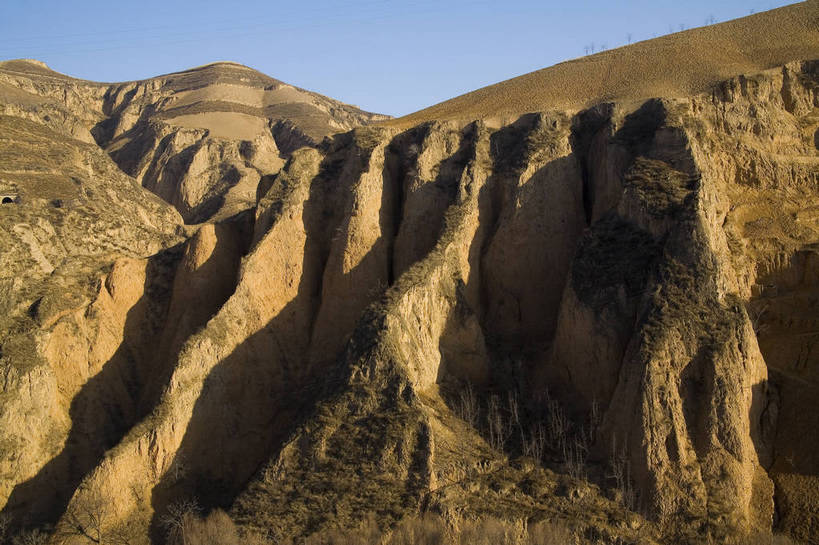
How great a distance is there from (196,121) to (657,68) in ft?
231

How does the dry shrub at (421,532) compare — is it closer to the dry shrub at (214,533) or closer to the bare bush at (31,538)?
the dry shrub at (214,533)

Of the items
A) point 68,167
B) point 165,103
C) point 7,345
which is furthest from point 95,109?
point 7,345

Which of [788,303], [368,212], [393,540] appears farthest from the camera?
[368,212]

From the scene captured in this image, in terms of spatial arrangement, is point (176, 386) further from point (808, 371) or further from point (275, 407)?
point (808, 371)

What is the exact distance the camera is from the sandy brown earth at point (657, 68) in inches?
1608

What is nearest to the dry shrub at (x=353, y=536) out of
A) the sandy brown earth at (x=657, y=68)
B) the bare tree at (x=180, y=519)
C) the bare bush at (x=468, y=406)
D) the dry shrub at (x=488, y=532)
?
the dry shrub at (x=488, y=532)

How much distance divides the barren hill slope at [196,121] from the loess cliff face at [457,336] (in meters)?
34.5

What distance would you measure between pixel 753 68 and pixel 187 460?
29458mm

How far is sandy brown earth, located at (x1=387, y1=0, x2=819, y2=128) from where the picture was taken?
40.8 m

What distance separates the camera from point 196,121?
103250mm

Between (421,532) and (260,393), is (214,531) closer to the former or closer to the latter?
(421,532)

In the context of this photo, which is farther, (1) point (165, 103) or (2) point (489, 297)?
(1) point (165, 103)

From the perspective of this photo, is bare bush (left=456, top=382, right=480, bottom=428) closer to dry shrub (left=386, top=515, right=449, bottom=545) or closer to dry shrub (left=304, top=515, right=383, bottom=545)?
dry shrub (left=386, top=515, right=449, bottom=545)

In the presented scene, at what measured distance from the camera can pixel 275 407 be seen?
34281 mm
